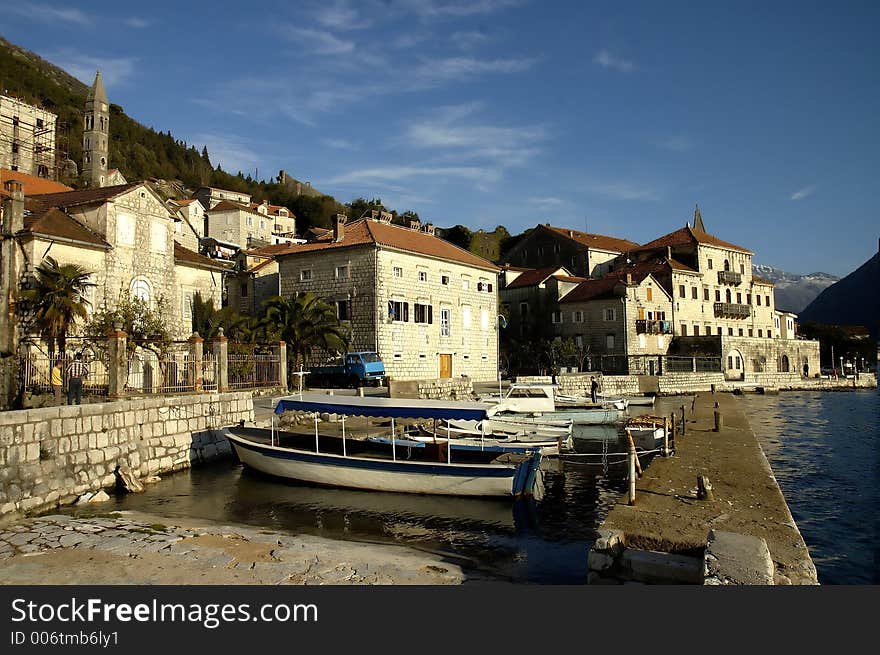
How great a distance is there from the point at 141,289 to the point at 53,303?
601cm

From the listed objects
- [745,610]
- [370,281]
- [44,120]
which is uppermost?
[44,120]

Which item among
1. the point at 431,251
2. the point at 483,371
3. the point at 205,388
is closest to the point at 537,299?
the point at 483,371

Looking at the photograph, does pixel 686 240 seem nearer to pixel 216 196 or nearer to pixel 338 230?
pixel 338 230

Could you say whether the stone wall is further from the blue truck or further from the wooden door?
the wooden door

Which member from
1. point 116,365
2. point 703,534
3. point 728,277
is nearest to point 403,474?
point 703,534

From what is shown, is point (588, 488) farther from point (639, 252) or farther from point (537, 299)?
point (639, 252)

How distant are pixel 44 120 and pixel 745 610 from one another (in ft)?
258

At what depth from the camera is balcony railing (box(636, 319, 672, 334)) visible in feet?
177

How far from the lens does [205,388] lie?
76.0 ft

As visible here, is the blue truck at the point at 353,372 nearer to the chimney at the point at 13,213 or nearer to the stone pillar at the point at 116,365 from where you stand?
the chimney at the point at 13,213

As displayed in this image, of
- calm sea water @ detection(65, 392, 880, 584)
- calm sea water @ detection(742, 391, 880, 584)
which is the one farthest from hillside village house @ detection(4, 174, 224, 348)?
calm sea water @ detection(742, 391, 880, 584)

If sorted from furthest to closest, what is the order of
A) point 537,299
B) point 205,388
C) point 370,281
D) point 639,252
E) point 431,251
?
point 639,252, point 537,299, point 431,251, point 370,281, point 205,388

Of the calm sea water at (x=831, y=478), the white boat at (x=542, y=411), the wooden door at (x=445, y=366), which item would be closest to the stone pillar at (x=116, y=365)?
the white boat at (x=542, y=411)

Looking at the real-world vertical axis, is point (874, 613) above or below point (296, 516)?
above
